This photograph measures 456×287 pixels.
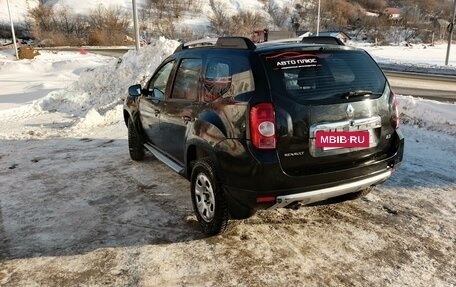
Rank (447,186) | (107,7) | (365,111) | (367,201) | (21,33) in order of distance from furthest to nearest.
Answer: (107,7)
(21,33)
(447,186)
(367,201)
(365,111)

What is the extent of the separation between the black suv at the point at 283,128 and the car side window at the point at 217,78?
0.01 meters

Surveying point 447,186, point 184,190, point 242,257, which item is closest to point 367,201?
point 447,186

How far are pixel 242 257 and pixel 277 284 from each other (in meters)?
0.48

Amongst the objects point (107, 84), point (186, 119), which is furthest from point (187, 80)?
point (107, 84)

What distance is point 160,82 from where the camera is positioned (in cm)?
523

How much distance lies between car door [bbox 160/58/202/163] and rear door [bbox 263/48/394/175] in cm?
101

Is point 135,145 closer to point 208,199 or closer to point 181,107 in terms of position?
point 181,107

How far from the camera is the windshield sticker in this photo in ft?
11.1

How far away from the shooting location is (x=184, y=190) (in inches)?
201

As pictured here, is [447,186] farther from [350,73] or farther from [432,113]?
[432,113]

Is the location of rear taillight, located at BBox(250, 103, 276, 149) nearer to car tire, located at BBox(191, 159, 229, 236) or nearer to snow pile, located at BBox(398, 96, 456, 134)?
car tire, located at BBox(191, 159, 229, 236)

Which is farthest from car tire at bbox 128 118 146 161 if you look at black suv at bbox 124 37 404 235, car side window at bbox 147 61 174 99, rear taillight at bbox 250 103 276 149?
rear taillight at bbox 250 103 276 149

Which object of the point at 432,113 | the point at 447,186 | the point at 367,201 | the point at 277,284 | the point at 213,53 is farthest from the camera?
the point at 432,113

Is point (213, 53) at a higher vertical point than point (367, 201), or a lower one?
higher
